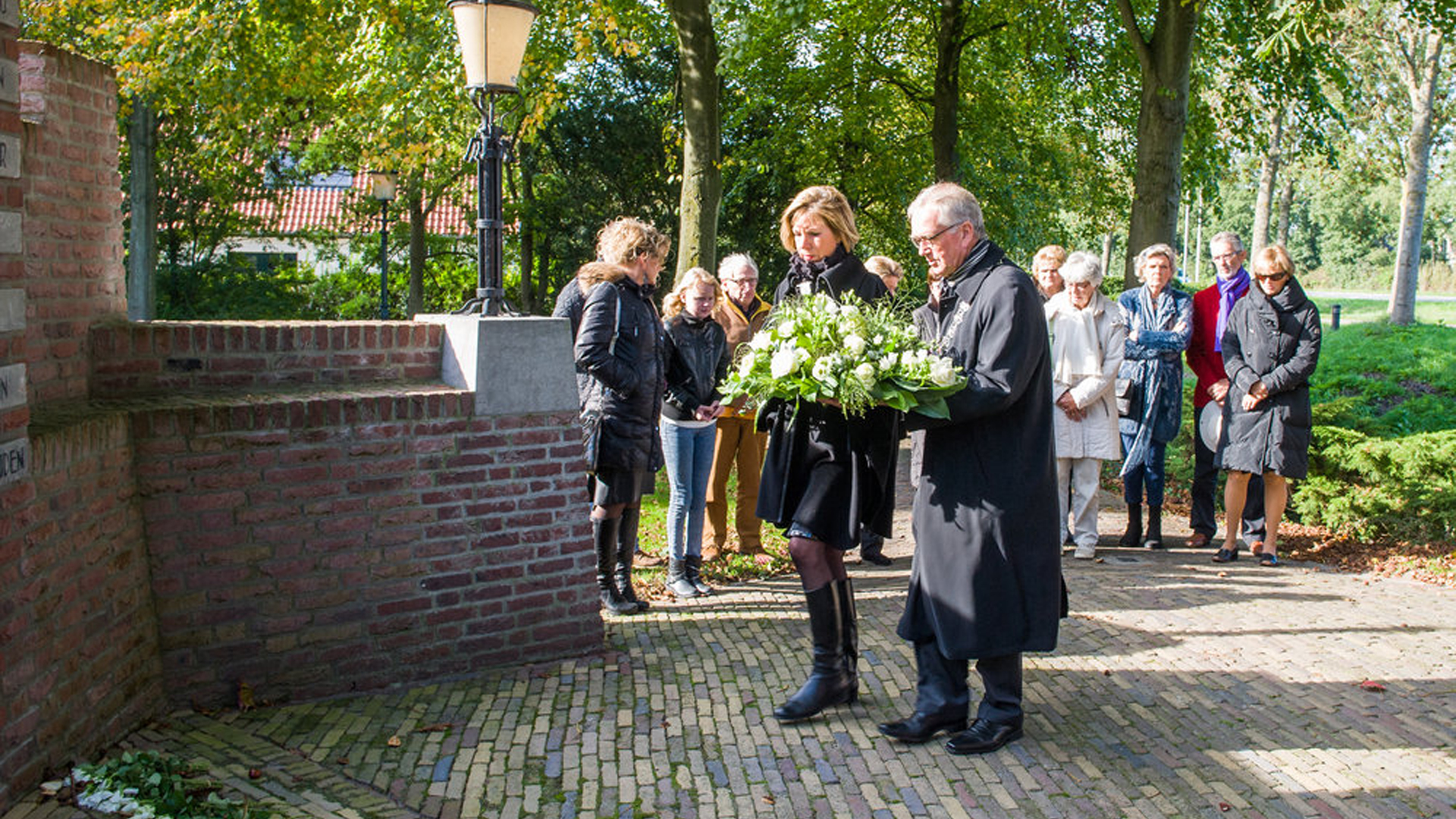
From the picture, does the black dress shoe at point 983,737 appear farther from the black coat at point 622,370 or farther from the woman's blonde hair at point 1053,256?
the woman's blonde hair at point 1053,256

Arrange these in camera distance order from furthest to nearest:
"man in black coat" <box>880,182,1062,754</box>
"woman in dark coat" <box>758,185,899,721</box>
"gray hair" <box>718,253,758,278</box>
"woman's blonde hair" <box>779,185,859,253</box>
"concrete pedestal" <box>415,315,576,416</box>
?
"gray hair" <box>718,253,758,278</box> < "concrete pedestal" <box>415,315,576,416</box> < "woman's blonde hair" <box>779,185,859,253</box> < "woman in dark coat" <box>758,185,899,721</box> < "man in black coat" <box>880,182,1062,754</box>

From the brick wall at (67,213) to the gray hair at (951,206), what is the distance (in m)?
3.39

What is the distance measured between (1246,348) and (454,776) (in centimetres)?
603

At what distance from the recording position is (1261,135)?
54.0ft

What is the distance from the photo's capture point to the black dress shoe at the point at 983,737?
4.46 meters

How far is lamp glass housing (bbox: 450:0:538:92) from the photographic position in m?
7.04

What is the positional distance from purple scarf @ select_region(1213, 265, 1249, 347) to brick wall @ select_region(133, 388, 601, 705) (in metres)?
5.10

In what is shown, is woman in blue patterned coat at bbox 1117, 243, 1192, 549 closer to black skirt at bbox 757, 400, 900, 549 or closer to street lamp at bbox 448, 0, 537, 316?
black skirt at bbox 757, 400, 900, 549

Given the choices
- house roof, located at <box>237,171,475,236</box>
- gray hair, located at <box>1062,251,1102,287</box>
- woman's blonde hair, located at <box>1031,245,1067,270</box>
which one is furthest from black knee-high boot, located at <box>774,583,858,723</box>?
house roof, located at <box>237,171,475,236</box>

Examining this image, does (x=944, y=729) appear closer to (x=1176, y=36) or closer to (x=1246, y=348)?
(x=1246, y=348)

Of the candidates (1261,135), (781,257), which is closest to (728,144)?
(781,257)

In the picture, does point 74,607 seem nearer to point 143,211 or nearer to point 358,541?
point 358,541

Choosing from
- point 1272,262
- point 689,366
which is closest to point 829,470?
point 689,366

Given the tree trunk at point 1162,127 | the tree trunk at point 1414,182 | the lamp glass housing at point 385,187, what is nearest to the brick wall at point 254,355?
the tree trunk at point 1162,127
